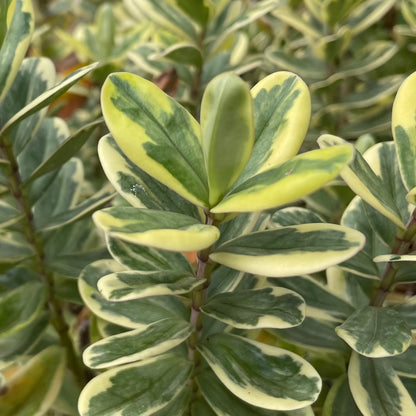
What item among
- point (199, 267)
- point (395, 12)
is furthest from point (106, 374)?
point (395, 12)

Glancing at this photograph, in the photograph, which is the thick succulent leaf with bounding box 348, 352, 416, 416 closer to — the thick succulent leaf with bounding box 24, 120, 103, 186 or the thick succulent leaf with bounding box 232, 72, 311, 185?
the thick succulent leaf with bounding box 232, 72, 311, 185

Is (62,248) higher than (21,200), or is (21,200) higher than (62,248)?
(21,200)

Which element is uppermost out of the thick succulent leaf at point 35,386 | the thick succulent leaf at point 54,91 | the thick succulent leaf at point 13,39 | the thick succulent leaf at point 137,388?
the thick succulent leaf at point 13,39

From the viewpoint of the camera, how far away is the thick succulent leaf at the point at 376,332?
551 mm

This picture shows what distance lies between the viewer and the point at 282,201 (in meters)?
0.42

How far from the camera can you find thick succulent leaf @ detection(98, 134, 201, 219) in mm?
548

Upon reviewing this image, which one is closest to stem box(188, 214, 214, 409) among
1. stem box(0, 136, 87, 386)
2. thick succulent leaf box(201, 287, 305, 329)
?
thick succulent leaf box(201, 287, 305, 329)

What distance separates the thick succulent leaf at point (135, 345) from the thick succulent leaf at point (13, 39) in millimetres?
291

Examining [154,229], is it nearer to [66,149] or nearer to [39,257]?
[66,149]

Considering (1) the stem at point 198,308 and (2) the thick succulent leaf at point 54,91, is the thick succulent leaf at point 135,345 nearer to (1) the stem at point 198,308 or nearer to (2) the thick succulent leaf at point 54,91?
(1) the stem at point 198,308

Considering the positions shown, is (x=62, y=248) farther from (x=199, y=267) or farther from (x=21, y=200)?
(x=199, y=267)

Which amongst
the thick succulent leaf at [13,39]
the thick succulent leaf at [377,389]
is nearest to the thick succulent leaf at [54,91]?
the thick succulent leaf at [13,39]

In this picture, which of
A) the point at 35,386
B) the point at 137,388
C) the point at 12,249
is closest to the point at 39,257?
the point at 12,249

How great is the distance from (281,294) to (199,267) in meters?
0.09
